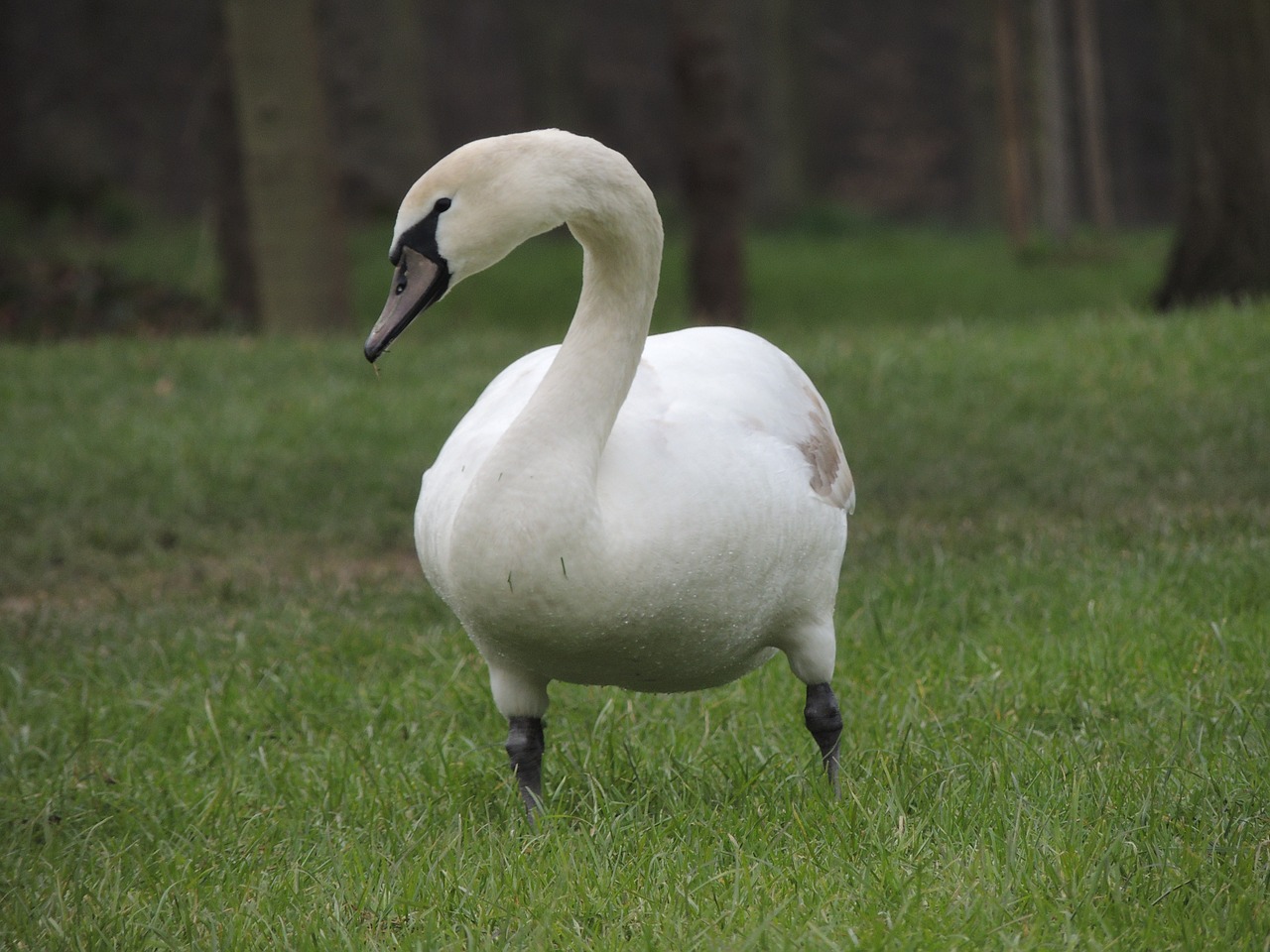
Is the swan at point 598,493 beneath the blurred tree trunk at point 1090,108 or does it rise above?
above

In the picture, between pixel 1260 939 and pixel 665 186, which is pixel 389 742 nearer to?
pixel 1260 939

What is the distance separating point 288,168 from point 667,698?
692 cm

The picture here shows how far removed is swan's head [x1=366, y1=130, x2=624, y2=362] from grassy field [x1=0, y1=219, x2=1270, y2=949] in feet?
3.56

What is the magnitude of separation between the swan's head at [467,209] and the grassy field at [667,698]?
1086 millimetres

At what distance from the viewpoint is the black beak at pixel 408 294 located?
9.10 ft

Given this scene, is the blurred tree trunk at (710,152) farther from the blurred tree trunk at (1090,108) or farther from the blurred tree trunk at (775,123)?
the blurred tree trunk at (775,123)

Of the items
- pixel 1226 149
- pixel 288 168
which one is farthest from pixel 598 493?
pixel 288 168

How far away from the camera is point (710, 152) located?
36.3 ft

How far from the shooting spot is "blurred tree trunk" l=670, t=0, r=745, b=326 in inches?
427

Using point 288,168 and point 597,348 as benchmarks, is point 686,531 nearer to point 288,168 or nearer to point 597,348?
point 597,348

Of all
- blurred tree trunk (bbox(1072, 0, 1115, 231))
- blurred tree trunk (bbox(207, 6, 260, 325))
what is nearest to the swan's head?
blurred tree trunk (bbox(207, 6, 260, 325))

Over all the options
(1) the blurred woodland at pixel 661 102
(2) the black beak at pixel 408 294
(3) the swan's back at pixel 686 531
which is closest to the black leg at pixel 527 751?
(3) the swan's back at pixel 686 531

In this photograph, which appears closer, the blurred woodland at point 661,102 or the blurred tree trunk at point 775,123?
the blurred woodland at point 661,102

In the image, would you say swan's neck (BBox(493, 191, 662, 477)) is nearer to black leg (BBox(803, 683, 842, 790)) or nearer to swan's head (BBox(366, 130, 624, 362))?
swan's head (BBox(366, 130, 624, 362))
